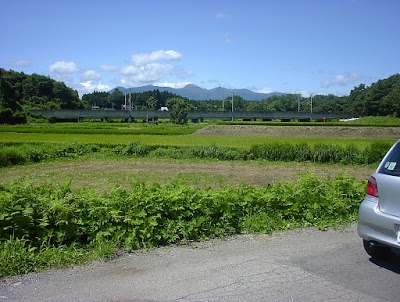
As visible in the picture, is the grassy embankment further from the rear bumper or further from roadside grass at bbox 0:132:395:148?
roadside grass at bbox 0:132:395:148

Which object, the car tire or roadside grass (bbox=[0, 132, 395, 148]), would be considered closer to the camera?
the car tire

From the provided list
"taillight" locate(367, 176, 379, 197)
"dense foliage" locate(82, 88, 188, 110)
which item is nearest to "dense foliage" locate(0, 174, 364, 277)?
"taillight" locate(367, 176, 379, 197)

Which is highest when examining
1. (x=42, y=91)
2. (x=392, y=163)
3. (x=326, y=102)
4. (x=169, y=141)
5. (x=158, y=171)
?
(x=42, y=91)

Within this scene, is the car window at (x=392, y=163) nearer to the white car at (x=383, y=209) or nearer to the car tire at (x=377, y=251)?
the white car at (x=383, y=209)

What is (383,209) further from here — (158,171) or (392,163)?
(158,171)

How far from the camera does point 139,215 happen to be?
5.87 m

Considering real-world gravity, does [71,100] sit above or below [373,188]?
above

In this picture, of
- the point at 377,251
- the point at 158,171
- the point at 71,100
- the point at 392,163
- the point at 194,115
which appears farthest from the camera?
the point at 71,100

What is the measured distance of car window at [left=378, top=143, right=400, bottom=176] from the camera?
5.02 metres

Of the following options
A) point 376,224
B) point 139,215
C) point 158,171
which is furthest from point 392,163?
point 158,171

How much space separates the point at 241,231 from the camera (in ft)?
22.0

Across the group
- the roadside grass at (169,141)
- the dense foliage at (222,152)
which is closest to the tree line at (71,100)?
the roadside grass at (169,141)

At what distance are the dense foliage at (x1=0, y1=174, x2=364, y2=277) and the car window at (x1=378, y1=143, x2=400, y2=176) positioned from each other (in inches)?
87.7

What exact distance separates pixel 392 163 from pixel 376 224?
79cm
